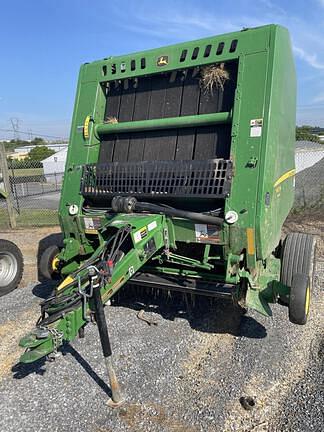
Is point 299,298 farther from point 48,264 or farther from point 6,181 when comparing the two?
point 6,181

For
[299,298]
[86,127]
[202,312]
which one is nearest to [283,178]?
[299,298]

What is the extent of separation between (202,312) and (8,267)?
9.04 feet

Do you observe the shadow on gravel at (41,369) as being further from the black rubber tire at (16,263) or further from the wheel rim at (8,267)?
the wheel rim at (8,267)

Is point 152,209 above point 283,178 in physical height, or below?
below

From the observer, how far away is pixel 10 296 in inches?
213

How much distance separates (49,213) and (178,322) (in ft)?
30.4

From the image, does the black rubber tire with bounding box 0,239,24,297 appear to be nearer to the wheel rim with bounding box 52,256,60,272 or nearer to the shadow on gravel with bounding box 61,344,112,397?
the wheel rim with bounding box 52,256,60,272

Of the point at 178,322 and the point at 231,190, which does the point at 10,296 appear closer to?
the point at 178,322

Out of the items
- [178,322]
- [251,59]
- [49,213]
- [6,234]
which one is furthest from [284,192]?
[49,213]

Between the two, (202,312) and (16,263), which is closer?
(202,312)

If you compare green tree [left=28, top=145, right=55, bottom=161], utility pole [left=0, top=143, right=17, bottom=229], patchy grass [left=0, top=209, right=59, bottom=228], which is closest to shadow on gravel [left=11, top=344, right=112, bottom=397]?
utility pole [left=0, top=143, right=17, bottom=229]

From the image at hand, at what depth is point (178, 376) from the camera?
11.5 feet

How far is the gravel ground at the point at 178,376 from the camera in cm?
295

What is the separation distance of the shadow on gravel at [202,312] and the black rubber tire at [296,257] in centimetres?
63
